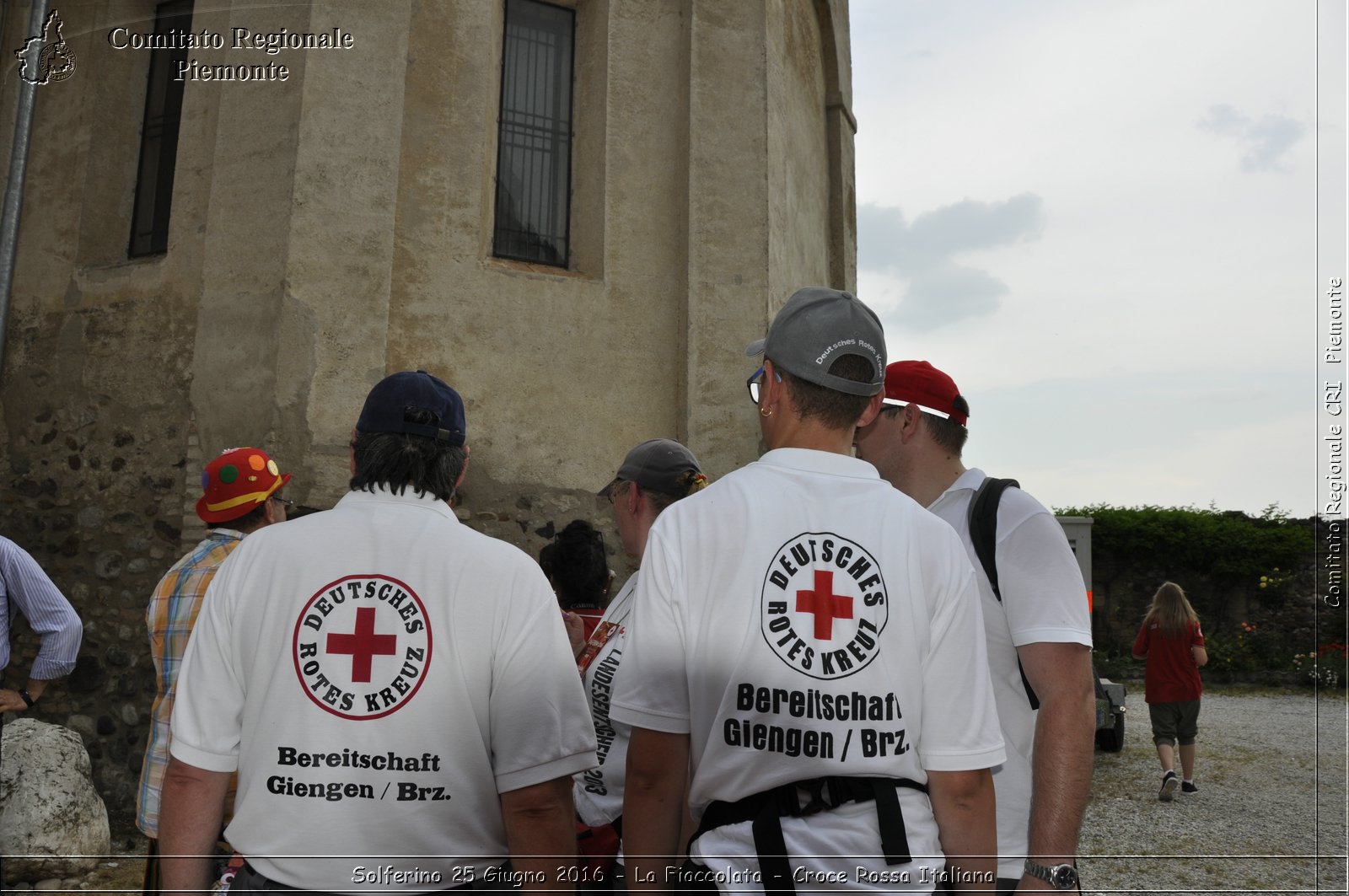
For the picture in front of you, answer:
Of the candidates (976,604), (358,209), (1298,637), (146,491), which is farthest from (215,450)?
(1298,637)

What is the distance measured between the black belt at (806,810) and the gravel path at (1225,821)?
336 centimetres

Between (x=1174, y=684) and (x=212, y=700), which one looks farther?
(x=1174, y=684)

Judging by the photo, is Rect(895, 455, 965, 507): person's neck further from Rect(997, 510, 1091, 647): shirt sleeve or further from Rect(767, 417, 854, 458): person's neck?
Rect(767, 417, 854, 458): person's neck

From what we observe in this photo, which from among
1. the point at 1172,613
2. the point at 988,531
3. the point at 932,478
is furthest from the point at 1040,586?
the point at 1172,613

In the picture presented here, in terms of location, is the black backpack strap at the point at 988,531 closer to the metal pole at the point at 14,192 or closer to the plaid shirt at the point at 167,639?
the plaid shirt at the point at 167,639

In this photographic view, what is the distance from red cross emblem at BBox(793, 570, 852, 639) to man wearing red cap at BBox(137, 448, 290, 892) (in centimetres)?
219

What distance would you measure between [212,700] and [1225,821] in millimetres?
9208

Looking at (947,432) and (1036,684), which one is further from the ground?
(947,432)

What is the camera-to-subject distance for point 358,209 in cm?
757

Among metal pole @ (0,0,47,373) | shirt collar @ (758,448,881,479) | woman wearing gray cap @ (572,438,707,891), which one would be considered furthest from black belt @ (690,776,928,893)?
metal pole @ (0,0,47,373)

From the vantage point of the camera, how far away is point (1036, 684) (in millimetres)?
2283

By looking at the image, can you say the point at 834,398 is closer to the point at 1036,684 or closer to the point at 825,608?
the point at 825,608

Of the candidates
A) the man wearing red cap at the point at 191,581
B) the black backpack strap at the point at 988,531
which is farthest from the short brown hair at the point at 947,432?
the man wearing red cap at the point at 191,581

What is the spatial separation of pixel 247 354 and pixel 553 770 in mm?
6315
